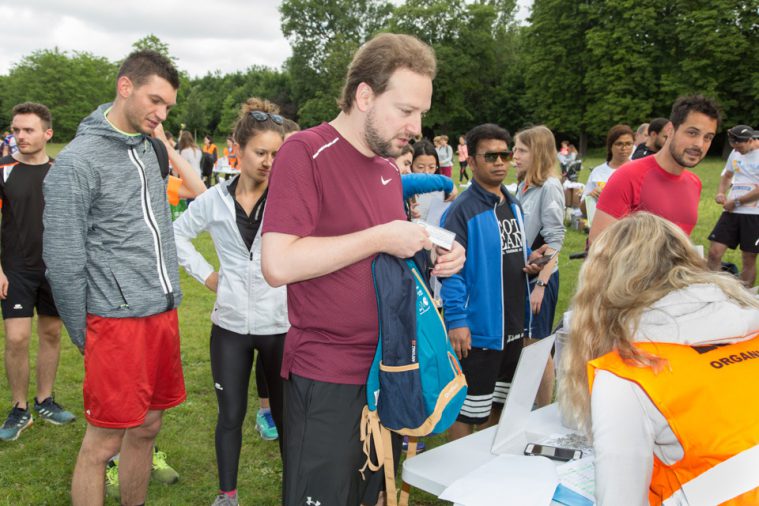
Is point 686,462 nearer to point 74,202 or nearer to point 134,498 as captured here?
point 74,202

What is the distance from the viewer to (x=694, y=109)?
381cm

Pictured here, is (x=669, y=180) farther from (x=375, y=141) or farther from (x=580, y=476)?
(x=375, y=141)

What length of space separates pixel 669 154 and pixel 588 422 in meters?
2.39

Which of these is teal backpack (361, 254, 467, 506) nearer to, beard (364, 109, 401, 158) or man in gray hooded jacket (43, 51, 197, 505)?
beard (364, 109, 401, 158)

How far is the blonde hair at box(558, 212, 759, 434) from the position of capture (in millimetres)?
1672

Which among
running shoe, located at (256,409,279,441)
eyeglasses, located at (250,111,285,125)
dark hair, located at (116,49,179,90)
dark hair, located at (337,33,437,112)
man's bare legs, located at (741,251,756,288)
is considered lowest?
running shoe, located at (256,409,279,441)

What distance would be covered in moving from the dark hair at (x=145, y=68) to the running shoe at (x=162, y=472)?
2.40 meters

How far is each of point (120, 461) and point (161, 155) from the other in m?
1.57

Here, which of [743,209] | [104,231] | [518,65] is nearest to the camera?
[104,231]

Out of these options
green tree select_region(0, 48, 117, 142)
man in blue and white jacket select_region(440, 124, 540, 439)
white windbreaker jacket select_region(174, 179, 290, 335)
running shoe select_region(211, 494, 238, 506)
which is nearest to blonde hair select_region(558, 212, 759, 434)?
man in blue and white jacket select_region(440, 124, 540, 439)

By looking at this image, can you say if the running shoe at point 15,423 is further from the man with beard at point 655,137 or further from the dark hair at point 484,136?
the man with beard at point 655,137

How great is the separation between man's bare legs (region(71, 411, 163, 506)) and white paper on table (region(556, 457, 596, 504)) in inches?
79.6

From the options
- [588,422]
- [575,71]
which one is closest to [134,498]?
[588,422]

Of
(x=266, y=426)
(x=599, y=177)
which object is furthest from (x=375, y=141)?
(x=599, y=177)
